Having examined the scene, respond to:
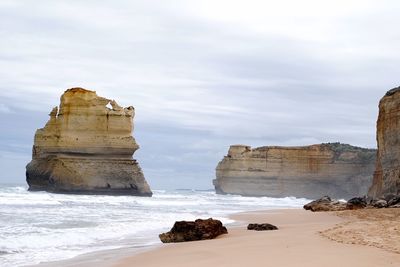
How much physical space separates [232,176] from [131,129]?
104 feet

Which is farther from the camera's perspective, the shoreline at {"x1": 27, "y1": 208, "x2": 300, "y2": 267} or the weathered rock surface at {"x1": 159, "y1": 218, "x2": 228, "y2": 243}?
the weathered rock surface at {"x1": 159, "y1": 218, "x2": 228, "y2": 243}

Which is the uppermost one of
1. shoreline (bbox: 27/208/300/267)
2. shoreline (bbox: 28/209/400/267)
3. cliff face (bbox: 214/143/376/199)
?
cliff face (bbox: 214/143/376/199)

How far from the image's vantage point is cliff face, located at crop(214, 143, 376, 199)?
247 feet

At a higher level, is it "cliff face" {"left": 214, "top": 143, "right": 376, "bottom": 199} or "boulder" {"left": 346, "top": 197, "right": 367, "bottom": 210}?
"cliff face" {"left": 214, "top": 143, "right": 376, "bottom": 199}

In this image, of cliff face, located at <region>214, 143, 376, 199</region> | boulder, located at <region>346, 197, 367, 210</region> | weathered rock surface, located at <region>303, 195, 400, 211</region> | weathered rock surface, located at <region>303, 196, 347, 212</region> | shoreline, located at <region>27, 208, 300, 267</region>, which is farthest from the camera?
cliff face, located at <region>214, 143, 376, 199</region>

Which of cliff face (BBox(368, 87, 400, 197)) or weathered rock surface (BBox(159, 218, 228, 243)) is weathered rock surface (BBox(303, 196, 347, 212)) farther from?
weathered rock surface (BBox(159, 218, 228, 243))

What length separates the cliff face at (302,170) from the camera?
7544cm

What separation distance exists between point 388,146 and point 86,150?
1006 inches

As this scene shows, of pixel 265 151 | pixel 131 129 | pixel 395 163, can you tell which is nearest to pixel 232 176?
pixel 265 151

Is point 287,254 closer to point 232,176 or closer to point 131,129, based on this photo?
point 131,129

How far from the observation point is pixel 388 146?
3341 centimetres

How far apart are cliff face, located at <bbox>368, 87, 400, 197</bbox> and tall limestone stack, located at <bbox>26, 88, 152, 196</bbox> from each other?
72.0 ft

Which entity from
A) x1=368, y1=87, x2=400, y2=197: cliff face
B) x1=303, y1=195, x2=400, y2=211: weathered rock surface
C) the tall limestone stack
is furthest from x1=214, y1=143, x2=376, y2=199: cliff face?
x1=303, y1=195, x2=400, y2=211: weathered rock surface

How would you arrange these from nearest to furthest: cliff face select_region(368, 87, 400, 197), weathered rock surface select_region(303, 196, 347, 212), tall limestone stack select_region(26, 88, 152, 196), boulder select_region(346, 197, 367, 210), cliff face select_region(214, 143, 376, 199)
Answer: boulder select_region(346, 197, 367, 210) → weathered rock surface select_region(303, 196, 347, 212) → cliff face select_region(368, 87, 400, 197) → tall limestone stack select_region(26, 88, 152, 196) → cliff face select_region(214, 143, 376, 199)
